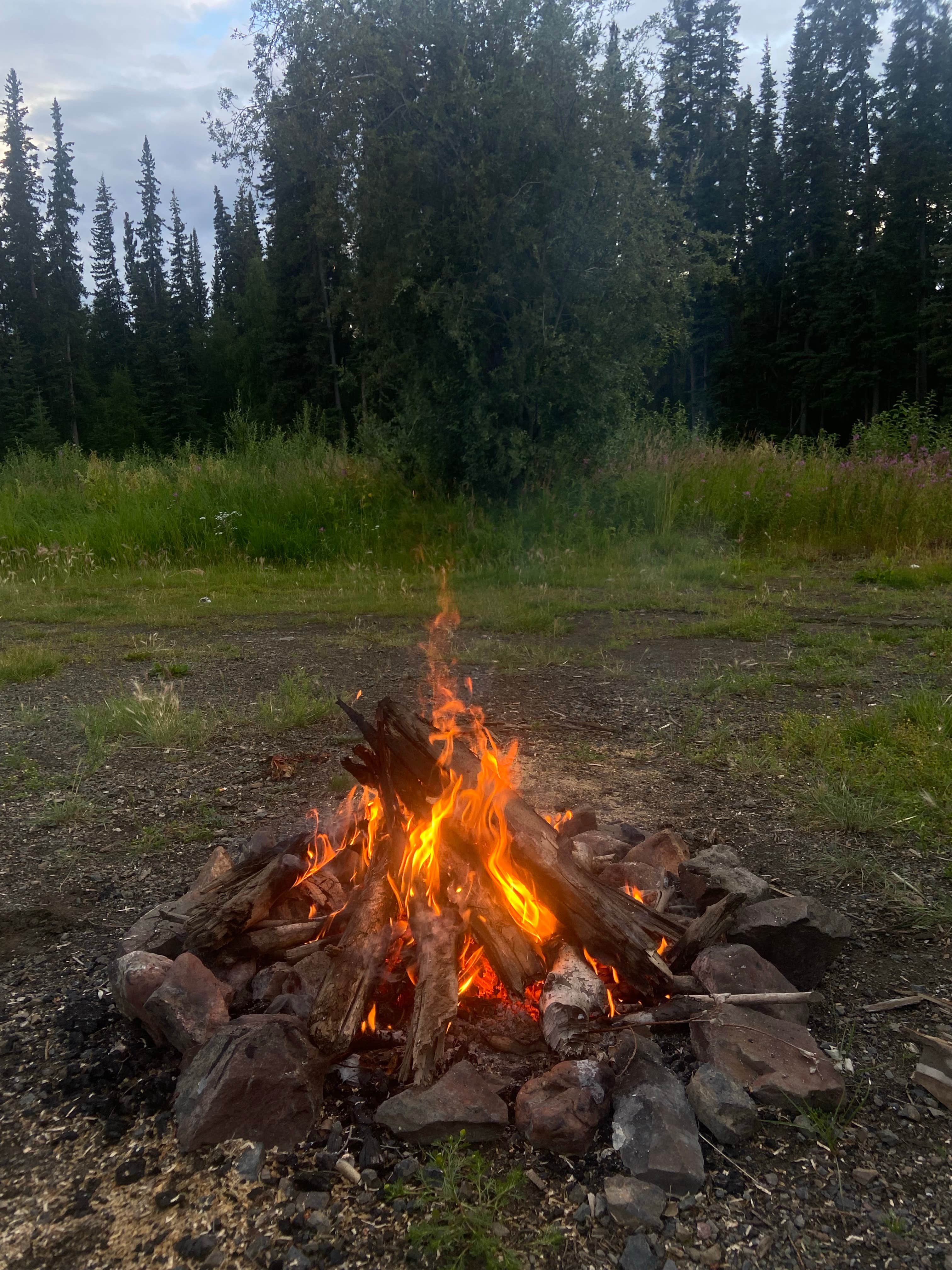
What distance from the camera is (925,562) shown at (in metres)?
9.33

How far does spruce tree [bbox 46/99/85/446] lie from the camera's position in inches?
1945

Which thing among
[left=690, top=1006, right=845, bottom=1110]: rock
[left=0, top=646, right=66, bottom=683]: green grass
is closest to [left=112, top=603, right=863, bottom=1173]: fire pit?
[left=690, top=1006, right=845, bottom=1110]: rock

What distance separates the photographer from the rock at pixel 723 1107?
5.92ft

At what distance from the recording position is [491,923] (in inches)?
93.7

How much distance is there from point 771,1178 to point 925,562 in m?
8.87

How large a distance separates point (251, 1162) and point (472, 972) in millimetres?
736

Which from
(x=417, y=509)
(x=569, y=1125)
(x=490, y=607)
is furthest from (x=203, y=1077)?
(x=417, y=509)

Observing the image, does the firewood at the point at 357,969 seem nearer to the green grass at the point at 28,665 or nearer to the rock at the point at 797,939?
the rock at the point at 797,939

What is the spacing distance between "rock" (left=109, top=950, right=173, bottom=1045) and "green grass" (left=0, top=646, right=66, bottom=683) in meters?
3.92

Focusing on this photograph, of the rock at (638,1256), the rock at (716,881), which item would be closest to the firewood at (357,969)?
the rock at (638,1256)

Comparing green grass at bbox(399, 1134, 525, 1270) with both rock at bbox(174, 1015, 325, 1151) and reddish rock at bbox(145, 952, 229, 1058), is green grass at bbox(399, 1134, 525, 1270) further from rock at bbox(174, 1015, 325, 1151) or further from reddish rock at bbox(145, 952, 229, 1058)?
reddish rock at bbox(145, 952, 229, 1058)

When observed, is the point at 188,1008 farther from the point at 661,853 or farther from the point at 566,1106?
the point at 661,853

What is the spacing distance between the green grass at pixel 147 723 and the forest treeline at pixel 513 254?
6.06 meters

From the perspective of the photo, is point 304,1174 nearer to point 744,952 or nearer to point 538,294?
point 744,952
